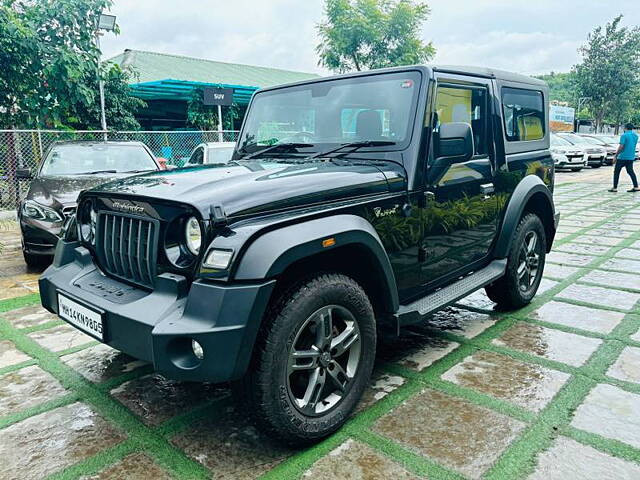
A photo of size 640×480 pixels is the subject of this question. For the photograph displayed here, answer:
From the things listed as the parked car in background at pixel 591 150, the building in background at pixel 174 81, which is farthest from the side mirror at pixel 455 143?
the parked car in background at pixel 591 150

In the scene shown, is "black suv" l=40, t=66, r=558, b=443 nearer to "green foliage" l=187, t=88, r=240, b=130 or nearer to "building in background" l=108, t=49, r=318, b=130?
"building in background" l=108, t=49, r=318, b=130

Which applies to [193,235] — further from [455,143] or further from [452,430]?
[455,143]

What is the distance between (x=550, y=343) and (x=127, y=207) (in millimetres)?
2997

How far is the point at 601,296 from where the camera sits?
466 centimetres

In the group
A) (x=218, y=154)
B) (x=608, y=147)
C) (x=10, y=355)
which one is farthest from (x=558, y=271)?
(x=608, y=147)

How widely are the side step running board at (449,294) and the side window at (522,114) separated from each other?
3.41 feet

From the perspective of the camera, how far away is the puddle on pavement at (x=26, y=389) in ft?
9.36

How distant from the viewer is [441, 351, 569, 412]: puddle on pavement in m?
2.85

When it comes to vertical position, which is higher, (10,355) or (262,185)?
(262,185)

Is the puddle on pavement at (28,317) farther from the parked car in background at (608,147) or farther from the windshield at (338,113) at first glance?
the parked car in background at (608,147)

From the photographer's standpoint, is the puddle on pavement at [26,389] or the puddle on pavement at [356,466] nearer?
the puddle on pavement at [356,466]

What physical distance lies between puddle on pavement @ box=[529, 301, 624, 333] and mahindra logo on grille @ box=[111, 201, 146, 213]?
10.7 ft

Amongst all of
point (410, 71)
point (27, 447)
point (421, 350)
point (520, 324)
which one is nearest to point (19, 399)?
point (27, 447)

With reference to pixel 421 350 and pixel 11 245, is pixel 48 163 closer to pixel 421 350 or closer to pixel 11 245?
pixel 11 245
